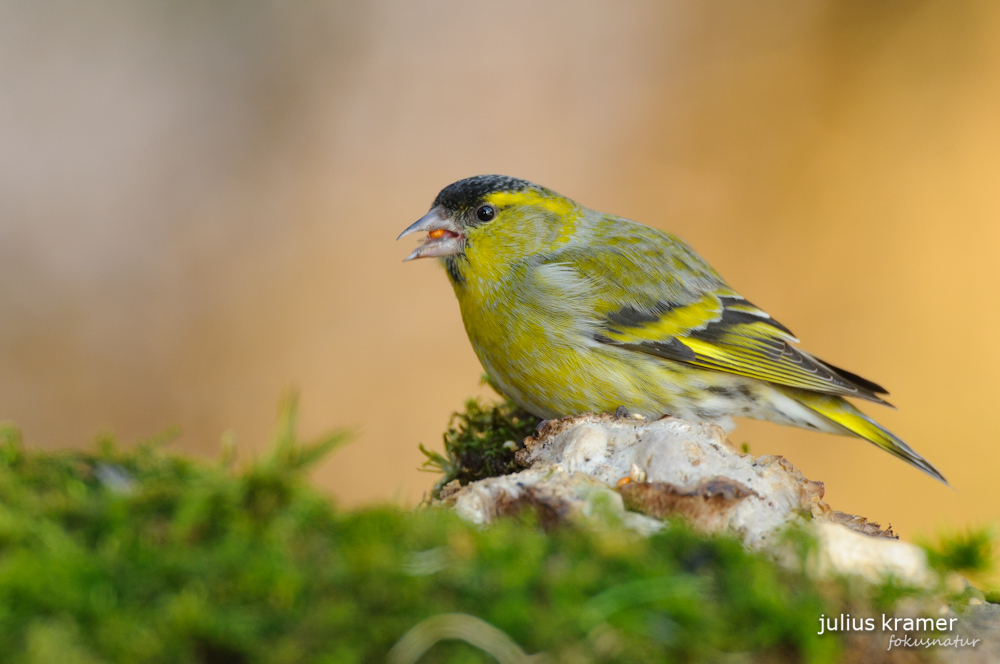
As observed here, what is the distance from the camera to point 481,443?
300cm

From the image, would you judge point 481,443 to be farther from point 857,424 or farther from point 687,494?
point 857,424

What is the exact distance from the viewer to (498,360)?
3.29 meters

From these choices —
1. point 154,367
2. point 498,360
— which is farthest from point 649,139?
point 154,367

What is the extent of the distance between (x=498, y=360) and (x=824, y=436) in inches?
166

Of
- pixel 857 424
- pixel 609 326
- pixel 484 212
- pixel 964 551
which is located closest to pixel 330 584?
pixel 964 551

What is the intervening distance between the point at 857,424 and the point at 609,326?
53.4 inches

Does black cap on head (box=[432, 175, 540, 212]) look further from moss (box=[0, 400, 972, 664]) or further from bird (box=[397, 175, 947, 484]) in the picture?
moss (box=[0, 400, 972, 664])

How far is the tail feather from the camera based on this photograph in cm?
358

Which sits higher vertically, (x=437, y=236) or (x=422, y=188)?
(x=422, y=188)

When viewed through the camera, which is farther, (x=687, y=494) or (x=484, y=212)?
(x=484, y=212)

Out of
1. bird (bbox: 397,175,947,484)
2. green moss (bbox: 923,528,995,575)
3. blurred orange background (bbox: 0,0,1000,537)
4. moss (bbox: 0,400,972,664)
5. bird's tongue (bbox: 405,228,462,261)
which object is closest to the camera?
moss (bbox: 0,400,972,664)

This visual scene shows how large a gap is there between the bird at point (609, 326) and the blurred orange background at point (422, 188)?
2835 mm

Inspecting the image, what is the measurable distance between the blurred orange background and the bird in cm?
283

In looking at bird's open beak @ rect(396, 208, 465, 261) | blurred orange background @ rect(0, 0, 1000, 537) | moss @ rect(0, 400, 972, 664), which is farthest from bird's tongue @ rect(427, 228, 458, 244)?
blurred orange background @ rect(0, 0, 1000, 537)
